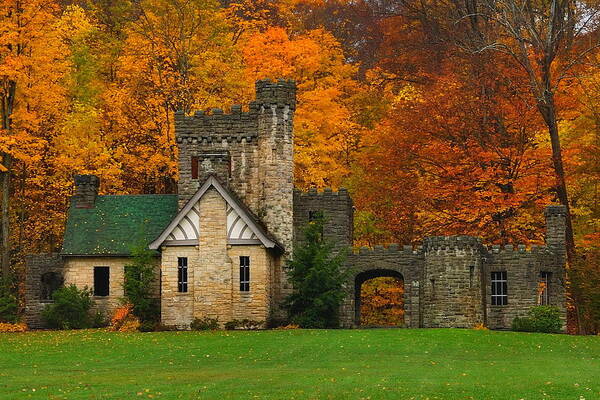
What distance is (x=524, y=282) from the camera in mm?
45938

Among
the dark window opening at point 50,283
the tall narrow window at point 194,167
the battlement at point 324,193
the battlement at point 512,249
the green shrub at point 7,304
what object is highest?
the tall narrow window at point 194,167

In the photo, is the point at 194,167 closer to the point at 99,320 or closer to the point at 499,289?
the point at 99,320

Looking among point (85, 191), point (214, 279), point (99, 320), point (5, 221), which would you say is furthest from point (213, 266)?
point (5, 221)

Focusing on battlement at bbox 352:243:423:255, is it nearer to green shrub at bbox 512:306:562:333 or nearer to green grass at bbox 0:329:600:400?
green shrub at bbox 512:306:562:333

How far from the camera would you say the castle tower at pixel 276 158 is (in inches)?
1864

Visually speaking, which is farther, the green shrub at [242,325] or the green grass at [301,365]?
the green shrub at [242,325]

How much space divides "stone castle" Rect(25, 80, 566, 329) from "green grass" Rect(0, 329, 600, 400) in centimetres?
336

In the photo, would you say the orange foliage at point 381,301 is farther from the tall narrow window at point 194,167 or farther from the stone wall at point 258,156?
the tall narrow window at point 194,167

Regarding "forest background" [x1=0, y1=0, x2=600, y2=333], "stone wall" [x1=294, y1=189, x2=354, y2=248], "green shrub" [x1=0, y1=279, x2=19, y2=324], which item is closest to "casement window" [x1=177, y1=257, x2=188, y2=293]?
"stone wall" [x1=294, y1=189, x2=354, y2=248]

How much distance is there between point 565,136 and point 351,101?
15849mm

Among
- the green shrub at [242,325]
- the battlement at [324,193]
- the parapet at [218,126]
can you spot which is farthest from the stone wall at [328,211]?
the green shrub at [242,325]

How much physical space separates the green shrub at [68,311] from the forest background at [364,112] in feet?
10.8

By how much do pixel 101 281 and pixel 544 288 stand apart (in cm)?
1752

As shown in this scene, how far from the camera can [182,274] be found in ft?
150
